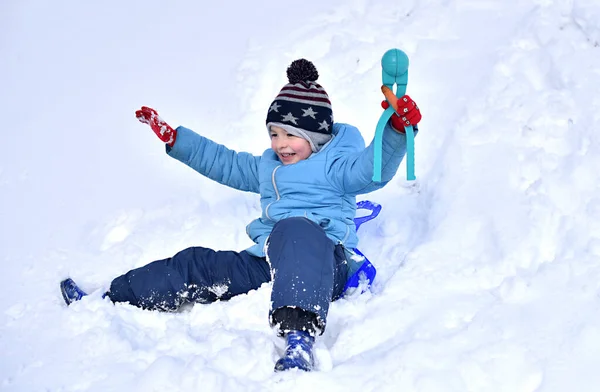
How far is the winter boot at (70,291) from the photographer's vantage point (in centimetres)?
264

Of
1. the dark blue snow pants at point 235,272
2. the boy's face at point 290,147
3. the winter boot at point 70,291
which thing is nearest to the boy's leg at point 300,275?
the dark blue snow pants at point 235,272

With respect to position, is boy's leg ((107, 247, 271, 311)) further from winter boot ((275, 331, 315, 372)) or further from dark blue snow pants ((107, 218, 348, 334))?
winter boot ((275, 331, 315, 372))

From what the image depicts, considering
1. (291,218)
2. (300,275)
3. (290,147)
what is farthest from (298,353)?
(290,147)

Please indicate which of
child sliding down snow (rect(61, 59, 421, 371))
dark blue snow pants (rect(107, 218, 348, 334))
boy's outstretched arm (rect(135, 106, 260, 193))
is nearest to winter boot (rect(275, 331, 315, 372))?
child sliding down snow (rect(61, 59, 421, 371))

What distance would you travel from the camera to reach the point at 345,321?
2.37m

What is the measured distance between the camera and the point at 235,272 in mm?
2627

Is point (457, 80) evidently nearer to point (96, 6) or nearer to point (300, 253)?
point (300, 253)

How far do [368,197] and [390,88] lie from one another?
3.49ft

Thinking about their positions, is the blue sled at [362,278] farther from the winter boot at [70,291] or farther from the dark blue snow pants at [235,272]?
the winter boot at [70,291]

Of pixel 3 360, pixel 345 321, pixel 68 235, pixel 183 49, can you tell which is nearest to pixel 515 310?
pixel 345 321

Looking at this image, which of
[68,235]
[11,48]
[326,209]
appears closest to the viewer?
[326,209]

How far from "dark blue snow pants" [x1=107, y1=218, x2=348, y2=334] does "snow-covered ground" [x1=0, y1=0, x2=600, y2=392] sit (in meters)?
0.08

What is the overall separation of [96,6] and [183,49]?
3.24 ft

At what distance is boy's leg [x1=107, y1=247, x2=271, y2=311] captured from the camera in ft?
8.48
